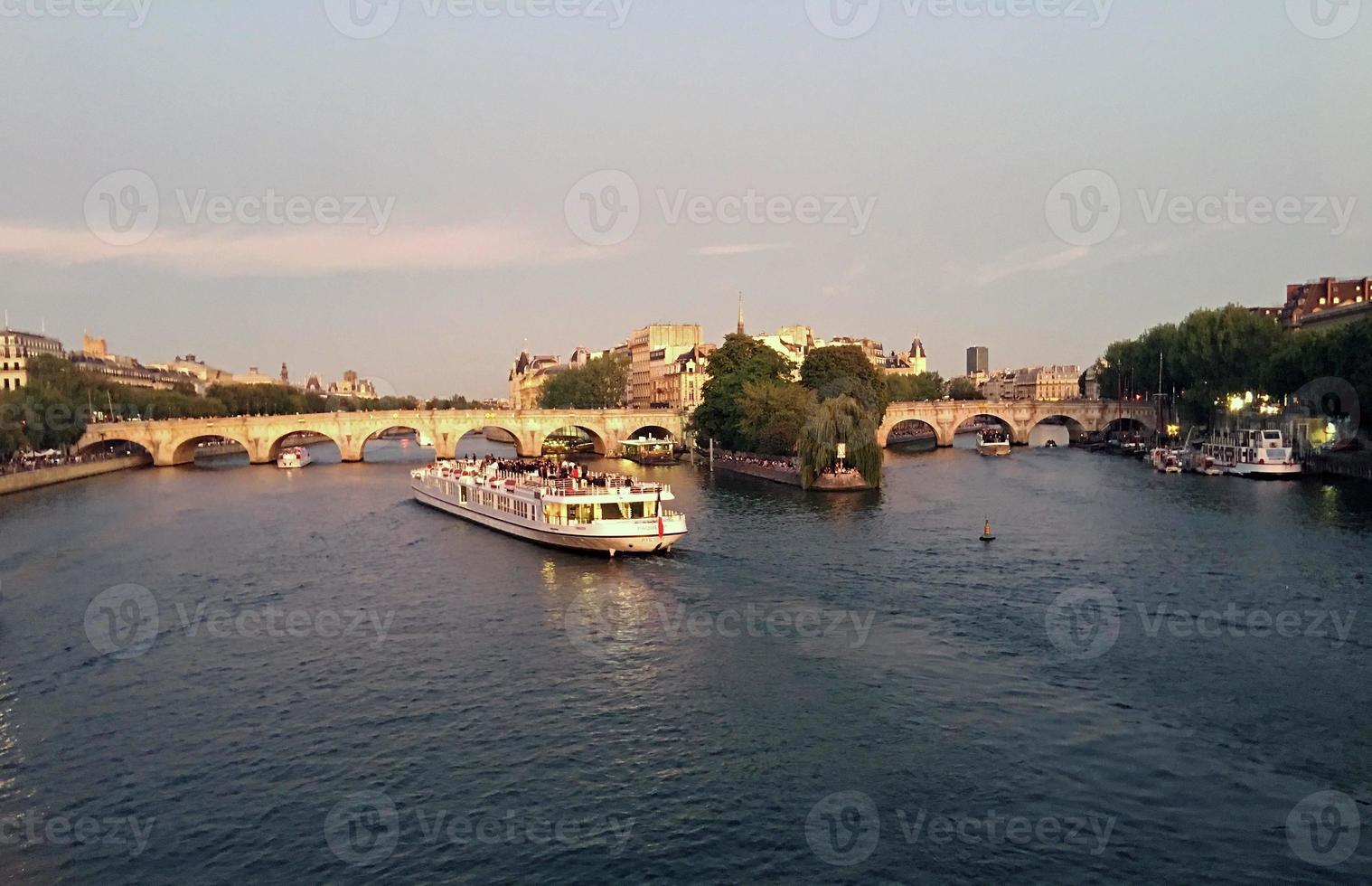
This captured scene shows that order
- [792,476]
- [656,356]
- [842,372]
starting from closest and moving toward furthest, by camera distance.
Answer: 1. [792,476]
2. [842,372]
3. [656,356]

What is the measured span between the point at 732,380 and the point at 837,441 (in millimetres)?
29497

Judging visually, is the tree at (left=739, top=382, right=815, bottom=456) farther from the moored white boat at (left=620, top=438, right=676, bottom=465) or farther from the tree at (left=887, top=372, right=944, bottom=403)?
the tree at (left=887, top=372, right=944, bottom=403)

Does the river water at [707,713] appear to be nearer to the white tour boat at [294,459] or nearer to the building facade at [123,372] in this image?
the white tour boat at [294,459]

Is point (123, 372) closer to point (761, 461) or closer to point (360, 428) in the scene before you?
point (360, 428)

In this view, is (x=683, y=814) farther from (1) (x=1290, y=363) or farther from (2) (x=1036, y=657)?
(1) (x=1290, y=363)

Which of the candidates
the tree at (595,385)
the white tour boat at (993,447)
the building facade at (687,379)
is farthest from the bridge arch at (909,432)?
the tree at (595,385)

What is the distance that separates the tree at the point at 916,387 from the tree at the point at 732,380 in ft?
136

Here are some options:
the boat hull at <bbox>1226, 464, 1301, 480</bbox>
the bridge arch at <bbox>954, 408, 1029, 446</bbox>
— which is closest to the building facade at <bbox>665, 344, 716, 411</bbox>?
the bridge arch at <bbox>954, 408, 1029, 446</bbox>

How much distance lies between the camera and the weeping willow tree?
69250 millimetres

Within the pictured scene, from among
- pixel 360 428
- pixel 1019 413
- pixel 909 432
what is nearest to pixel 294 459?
pixel 360 428

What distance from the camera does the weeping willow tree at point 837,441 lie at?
69250 millimetres

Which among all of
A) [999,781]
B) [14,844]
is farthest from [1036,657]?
[14,844]

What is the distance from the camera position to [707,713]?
2472 cm

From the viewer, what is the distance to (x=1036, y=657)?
28.0 metres
